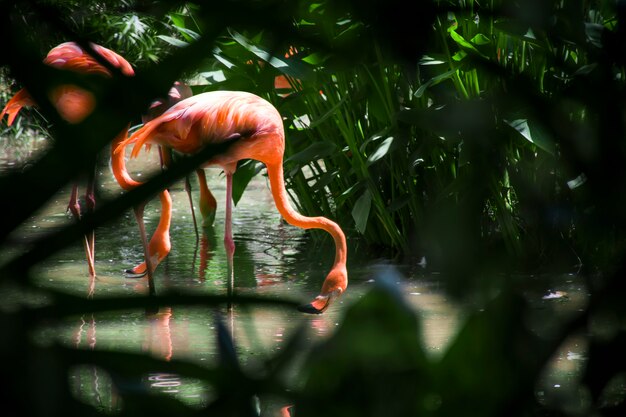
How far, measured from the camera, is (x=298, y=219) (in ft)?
12.0

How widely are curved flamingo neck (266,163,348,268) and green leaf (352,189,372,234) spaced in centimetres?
9

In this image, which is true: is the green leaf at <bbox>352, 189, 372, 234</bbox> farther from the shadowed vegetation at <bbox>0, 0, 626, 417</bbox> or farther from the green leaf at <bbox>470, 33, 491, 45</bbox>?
the shadowed vegetation at <bbox>0, 0, 626, 417</bbox>

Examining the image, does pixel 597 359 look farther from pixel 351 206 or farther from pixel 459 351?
pixel 351 206

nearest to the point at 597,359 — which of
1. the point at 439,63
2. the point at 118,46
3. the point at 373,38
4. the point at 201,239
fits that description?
the point at 373,38

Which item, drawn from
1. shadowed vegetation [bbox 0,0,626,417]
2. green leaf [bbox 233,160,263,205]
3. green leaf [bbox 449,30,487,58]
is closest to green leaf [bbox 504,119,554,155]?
green leaf [bbox 449,30,487,58]

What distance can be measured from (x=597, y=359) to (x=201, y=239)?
432cm

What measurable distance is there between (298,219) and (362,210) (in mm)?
238

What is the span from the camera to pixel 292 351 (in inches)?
13.1

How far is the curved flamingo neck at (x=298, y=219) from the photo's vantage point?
3514mm

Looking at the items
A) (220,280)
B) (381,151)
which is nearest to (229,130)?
(381,151)

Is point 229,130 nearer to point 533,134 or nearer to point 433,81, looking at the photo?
point 433,81

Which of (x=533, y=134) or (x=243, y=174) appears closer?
(x=533, y=134)

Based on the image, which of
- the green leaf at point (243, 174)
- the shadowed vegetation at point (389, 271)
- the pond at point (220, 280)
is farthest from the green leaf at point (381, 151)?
the shadowed vegetation at point (389, 271)

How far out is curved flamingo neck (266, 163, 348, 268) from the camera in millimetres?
3514
